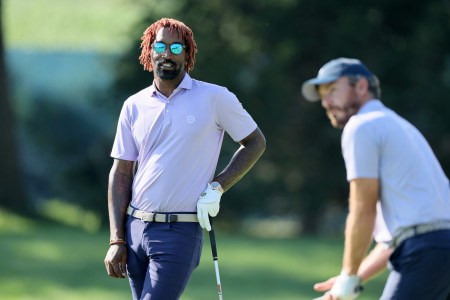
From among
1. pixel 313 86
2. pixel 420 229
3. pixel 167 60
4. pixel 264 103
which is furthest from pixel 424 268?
pixel 264 103

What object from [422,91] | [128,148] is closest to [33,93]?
[422,91]

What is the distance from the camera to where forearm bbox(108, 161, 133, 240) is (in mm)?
6109

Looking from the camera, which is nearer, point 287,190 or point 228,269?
point 228,269

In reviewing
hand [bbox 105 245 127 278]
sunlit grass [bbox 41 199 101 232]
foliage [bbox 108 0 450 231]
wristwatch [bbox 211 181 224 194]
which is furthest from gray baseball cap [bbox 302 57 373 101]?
foliage [bbox 108 0 450 231]

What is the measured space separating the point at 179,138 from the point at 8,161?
16.1m

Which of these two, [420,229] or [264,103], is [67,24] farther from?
[420,229]

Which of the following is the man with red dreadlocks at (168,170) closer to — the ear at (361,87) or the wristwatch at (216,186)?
the wristwatch at (216,186)

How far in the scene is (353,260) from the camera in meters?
5.04

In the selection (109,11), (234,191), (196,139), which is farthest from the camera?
(109,11)

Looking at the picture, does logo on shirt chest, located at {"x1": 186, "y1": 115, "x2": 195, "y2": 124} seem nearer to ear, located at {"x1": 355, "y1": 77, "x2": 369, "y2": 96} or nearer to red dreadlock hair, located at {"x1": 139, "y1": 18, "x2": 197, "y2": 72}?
red dreadlock hair, located at {"x1": 139, "y1": 18, "x2": 197, "y2": 72}

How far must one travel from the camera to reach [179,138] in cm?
595

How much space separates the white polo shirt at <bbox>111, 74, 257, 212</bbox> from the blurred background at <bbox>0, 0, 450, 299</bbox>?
50.4 feet

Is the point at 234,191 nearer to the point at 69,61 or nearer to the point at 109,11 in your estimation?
the point at 69,61

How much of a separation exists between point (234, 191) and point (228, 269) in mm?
8163
